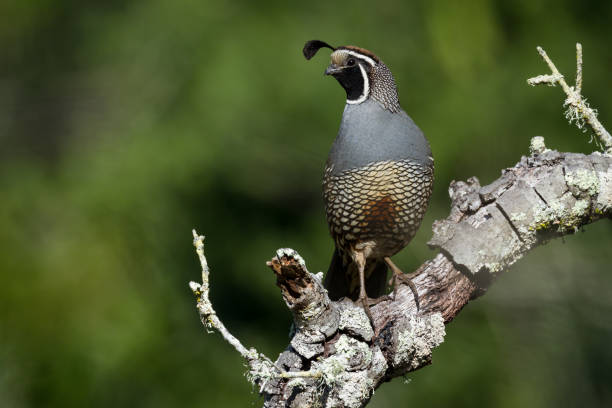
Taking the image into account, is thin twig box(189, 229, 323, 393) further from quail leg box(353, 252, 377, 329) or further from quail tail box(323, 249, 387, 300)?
quail tail box(323, 249, 387, 300)

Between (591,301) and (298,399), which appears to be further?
(591,301)

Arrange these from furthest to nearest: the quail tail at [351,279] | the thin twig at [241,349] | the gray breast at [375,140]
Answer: the quail tail at [351,279], the gray breast at [375,140], the thin twig at [241,349]

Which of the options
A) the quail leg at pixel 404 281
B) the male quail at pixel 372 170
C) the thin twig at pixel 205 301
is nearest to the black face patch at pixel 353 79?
the male quail at pixel 372 170

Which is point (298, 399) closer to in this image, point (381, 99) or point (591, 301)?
point (381, 99)

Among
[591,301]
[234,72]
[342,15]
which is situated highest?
[342,15]

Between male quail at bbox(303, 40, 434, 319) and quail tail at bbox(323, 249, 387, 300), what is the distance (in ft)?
0.44

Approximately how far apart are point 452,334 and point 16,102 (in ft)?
13.4

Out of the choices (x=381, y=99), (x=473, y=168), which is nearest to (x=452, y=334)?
(x=473, y=168)

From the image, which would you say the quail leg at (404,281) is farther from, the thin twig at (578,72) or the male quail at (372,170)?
the thin twig at (578,72)

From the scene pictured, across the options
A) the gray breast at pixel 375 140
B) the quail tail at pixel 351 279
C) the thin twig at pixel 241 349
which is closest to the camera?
the thin twig at pixel 241 349

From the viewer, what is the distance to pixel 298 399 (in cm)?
246

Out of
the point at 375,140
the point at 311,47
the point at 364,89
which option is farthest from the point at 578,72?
the point at 311,47

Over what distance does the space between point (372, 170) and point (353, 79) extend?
456 mm

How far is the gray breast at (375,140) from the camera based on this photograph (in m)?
3.12
